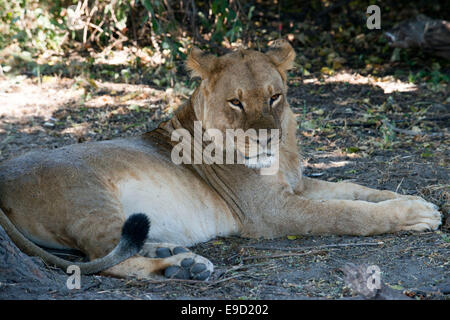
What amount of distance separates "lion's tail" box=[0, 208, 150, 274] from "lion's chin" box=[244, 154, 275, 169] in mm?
1102

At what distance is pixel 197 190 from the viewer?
13.2 feet

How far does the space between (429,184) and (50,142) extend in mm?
3363

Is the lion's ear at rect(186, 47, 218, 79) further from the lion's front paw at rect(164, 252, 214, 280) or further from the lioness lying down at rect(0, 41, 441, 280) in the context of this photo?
the lion's front paw at rect(164, 252, 214, 280)

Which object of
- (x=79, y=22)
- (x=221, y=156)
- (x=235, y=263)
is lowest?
(x=235, y=263)

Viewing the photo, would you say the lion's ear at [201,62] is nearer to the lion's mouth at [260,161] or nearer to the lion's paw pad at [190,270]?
the lion's mouth at [260,161]

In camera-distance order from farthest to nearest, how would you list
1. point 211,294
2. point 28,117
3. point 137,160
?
point 28,117 → point 137,160 → point 211,294

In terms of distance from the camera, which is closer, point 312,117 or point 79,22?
point 312,117

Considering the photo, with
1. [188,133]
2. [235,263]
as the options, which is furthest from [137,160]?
[235,263]

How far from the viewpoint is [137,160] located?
153 inches

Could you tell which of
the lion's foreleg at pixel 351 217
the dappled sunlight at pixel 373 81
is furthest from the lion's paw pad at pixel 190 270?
the dappled sunlight at pixel 373 81

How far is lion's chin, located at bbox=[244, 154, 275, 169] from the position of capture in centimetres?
395

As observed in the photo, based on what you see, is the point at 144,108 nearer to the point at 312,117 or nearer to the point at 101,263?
the point at 312,117

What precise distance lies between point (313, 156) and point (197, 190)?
1.75 metres

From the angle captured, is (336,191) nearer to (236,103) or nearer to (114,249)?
(236,103)
